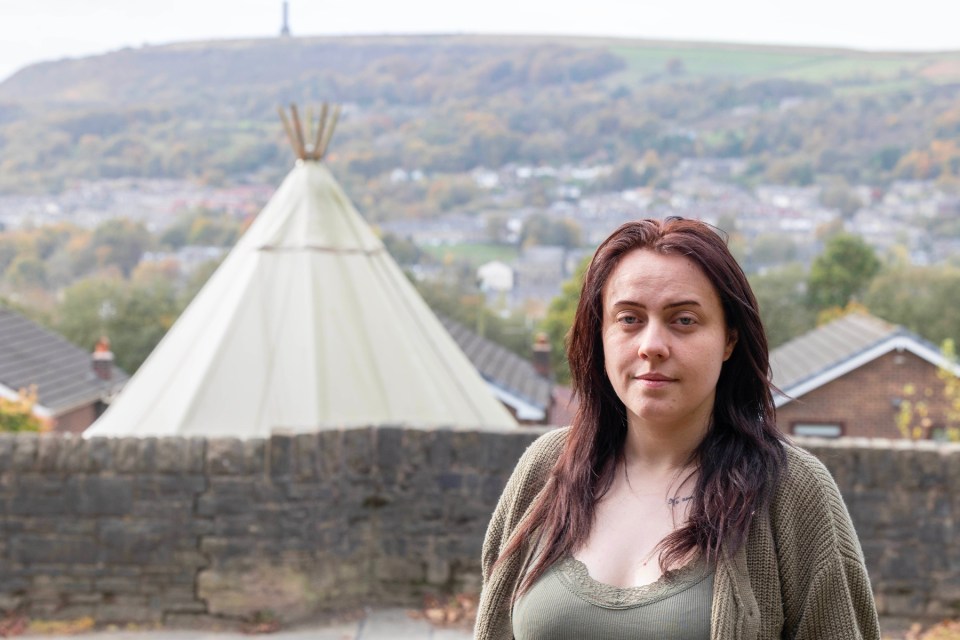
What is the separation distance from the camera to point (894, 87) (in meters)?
67.8

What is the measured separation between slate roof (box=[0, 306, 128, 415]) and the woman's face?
17013mm

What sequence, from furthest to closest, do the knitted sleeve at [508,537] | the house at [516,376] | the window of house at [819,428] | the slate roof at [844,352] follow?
the house at [516,376], the window of house at [819,428], the slate roof at [844,352], the knitted sleeve at [508,537]

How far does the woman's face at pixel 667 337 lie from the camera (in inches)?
76.7

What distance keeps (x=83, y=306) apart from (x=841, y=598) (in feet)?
140

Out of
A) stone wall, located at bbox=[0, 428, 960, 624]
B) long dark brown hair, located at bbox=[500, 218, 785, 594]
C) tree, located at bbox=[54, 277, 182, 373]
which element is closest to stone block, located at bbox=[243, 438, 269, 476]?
stone wall, located at bbox=[0, 428, 960, 624]

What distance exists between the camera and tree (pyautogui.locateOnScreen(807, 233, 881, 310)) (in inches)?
1649

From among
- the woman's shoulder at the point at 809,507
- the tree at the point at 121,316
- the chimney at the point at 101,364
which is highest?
the woman's shoulder at the point at 809,507

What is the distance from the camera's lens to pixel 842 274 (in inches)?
1650

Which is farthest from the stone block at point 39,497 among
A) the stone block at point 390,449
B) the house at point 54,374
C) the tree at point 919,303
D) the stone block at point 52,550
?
the tree at point 919,303

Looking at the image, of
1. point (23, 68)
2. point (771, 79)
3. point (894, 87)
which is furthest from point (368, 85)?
point (894, 87)

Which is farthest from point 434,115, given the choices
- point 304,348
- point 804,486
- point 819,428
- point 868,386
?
point 804,486

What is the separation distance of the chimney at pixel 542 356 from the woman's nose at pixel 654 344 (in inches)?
872

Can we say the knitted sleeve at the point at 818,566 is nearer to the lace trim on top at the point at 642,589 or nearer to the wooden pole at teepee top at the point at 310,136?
the lace trim on top at the point at 642,589

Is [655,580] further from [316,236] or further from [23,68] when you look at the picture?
[23,68]
